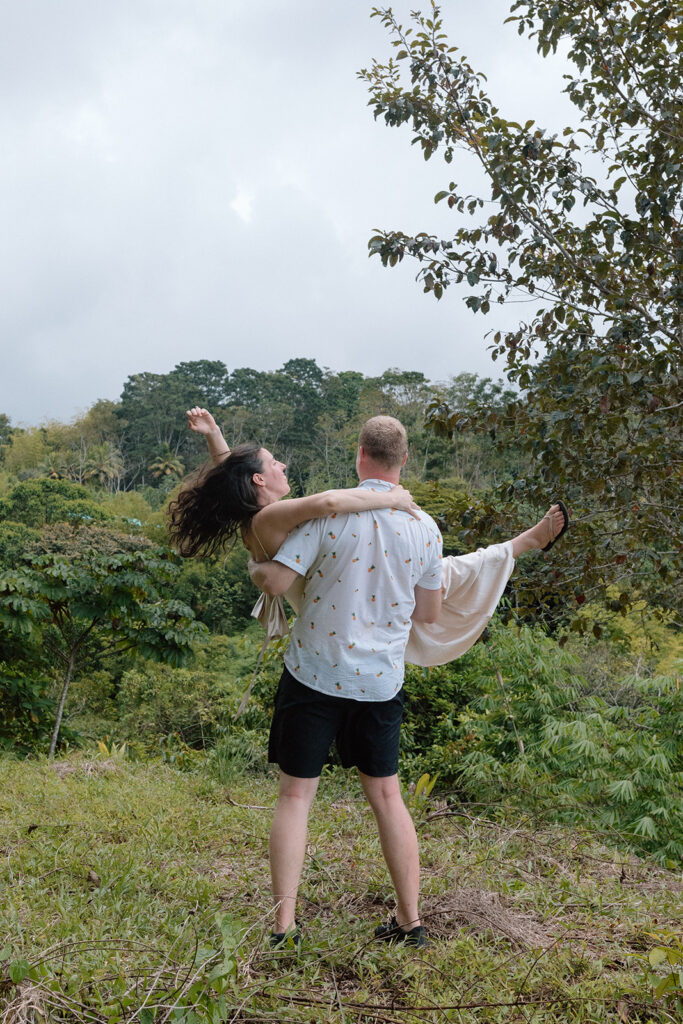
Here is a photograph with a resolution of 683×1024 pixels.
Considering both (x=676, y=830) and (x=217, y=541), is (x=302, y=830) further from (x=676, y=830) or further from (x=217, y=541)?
(x=676, y=830)

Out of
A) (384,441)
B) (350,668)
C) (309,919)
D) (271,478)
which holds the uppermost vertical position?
(384,441)

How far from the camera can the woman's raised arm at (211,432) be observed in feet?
8.66

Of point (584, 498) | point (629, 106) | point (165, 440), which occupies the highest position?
point (165, 440)

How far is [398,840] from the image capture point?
2.37 m

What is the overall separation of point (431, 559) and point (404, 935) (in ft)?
3.56

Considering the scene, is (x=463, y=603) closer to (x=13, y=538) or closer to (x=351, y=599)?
(x=351, y=599)

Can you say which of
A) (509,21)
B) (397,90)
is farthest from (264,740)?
(509,21)

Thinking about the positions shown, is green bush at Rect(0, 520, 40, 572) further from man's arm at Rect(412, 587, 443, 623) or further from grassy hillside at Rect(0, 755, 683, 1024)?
man's arm at Rect(412, 587, 443, 623)

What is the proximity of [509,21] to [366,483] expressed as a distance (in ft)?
8.78

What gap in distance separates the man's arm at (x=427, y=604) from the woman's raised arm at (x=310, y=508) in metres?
0.31

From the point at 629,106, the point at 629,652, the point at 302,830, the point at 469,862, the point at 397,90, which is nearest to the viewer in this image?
the point at 302,830

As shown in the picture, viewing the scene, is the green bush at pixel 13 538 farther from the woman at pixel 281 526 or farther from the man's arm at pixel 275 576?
the man's arm at pixel 275 576

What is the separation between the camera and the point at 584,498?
4.01 meters

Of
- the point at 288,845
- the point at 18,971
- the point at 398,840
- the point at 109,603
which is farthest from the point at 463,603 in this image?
the point at 109,603
